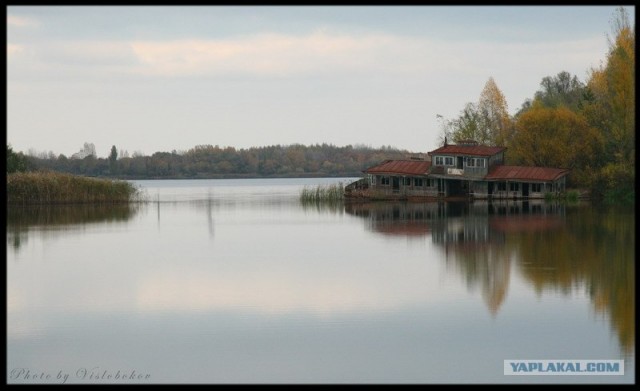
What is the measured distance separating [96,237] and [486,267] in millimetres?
18207

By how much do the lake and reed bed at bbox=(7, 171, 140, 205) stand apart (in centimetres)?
2009

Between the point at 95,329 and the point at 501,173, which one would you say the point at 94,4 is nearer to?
the point at 95,329

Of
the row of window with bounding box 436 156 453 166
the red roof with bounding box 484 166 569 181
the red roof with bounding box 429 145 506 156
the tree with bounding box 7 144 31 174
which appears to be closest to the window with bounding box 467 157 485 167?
the red roof with bounding box 429 145 506 156

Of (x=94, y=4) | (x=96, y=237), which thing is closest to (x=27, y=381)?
(x=94, y=4)

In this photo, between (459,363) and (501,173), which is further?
(501,173)

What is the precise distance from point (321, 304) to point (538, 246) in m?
13.0

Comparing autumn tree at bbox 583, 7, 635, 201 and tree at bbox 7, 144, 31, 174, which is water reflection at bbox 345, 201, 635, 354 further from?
tree at bbox 7, 144, 31, 174

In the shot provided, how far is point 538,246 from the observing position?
31219mm

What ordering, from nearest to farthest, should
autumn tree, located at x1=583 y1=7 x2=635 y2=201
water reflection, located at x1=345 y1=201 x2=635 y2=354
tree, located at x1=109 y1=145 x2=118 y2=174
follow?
water reflection, located at x1=345 y1=201 x2=635 y2=354
autumn tree, located at x1=583 y1=7 x2=635 y2=201
tree, located at x1=109 y1=145 x2=118 y2=174

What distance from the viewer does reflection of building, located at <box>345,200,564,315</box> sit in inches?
978

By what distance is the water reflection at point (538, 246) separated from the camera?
70.1 feet

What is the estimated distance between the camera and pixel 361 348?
16.0 m

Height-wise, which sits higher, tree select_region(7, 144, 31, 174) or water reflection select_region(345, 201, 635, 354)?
tree select_region(7, 144, 31, 174)

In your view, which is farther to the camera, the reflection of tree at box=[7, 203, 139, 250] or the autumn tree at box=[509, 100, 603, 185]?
the autumn tree at box=[509, 100, 603, 185]
